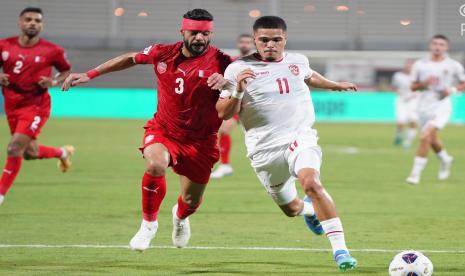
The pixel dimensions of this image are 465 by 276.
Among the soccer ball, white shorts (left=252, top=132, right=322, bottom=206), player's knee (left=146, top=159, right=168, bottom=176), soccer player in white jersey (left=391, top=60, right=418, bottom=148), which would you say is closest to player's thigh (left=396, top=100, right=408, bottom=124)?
soccer player in white jersey (left=391, top=60, right=418, bottom=148)

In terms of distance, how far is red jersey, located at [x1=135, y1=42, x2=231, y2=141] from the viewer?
8.49 meters

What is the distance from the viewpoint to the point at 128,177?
1709 cm

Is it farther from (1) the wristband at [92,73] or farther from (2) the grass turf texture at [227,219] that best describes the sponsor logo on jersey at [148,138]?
(2) the grass turf texture at [227,219]

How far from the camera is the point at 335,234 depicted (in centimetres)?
746

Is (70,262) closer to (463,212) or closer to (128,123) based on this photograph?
(463,212)

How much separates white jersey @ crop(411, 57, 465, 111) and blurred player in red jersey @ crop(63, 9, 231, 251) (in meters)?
8.71

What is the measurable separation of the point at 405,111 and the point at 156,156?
1992 centimetres

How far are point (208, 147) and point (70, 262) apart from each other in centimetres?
164

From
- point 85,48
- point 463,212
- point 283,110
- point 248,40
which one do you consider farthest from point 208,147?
point 85,48

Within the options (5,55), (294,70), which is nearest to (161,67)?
(294,70)

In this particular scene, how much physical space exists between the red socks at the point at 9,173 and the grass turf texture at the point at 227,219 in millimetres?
330

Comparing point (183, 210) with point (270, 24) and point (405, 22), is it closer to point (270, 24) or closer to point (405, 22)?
point (270, 24)

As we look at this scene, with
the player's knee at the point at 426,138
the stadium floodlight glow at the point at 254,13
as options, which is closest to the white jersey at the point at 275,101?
the player's knee at the point at 426,138

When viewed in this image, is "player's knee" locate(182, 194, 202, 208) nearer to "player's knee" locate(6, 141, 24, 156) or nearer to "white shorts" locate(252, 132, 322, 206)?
"white shorts" locate(252, 132, 322, 206)
